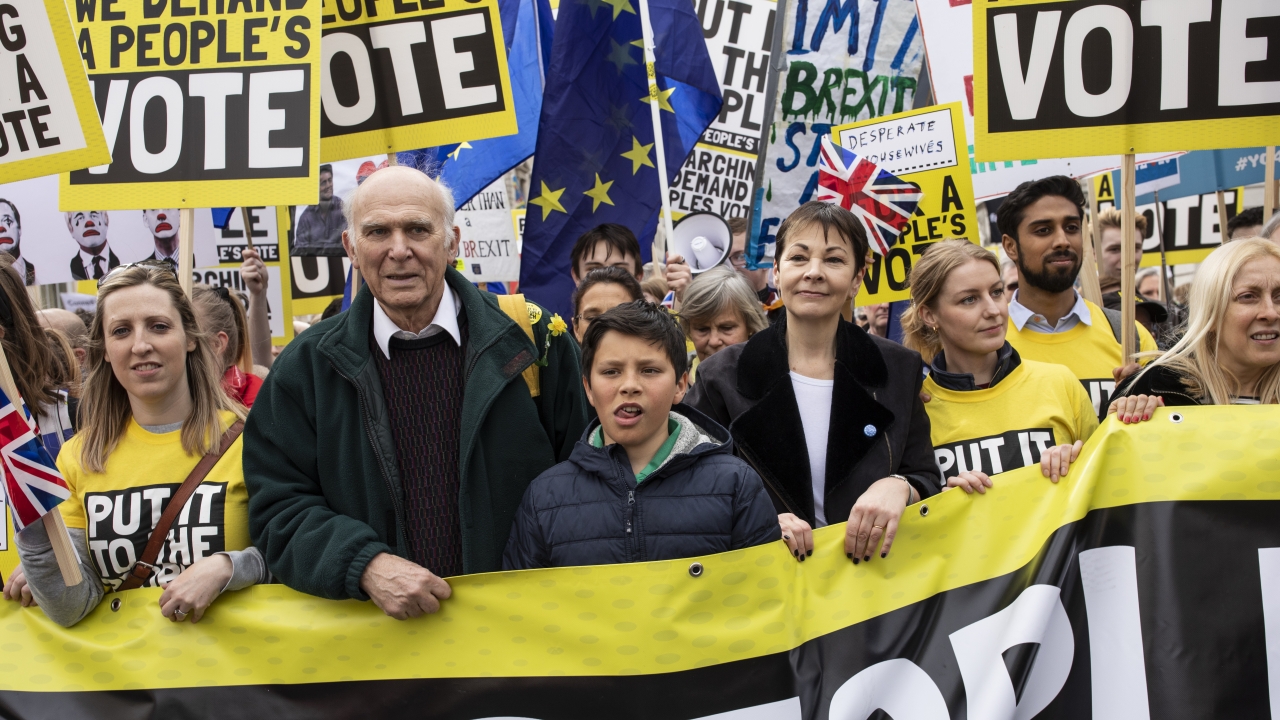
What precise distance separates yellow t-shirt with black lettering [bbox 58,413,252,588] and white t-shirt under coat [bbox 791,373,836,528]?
1673mm

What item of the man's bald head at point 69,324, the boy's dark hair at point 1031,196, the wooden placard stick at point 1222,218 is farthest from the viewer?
the wooden placard stick at point 1222,218

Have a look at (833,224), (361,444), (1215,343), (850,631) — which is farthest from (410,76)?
(1215,343)

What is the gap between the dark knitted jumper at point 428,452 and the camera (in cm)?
301

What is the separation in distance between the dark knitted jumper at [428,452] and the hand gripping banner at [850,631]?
186mm

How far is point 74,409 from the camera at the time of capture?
4.36 m

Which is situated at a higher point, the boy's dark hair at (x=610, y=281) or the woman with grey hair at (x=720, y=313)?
the boy's dark hair at (x=610, y=281)

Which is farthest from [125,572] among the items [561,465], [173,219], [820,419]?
[173,219]

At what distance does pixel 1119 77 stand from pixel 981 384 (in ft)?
4.26

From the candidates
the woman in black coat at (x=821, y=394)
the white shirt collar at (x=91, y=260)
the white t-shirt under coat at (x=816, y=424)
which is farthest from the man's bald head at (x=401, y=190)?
the white shirt collar at (x=91, y=260)

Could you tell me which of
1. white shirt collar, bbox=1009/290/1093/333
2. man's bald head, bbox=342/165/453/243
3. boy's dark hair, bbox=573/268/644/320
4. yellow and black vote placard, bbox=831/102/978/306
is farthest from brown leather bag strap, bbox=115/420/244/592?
yellow and black vote placard, bbox=831/102/978/306

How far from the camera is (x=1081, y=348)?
4391 mm

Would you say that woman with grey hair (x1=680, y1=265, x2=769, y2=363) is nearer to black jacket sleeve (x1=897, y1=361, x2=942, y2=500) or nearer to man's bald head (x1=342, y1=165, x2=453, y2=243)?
black jacket sleeve (x1=897, y1=361, x2=942, y2=500)

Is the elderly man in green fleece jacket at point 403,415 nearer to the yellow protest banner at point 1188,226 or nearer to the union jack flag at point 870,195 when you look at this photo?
the union jack flag at point 870,195

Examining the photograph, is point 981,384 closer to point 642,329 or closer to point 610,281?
point 642,329
